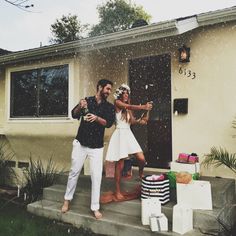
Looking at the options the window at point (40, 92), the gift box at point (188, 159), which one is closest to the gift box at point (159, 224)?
the gift box at point (188, 159)

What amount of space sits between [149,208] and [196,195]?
71 cm

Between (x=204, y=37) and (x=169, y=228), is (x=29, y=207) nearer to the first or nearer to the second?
(x=169, y=228)

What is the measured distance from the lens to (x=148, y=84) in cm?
704

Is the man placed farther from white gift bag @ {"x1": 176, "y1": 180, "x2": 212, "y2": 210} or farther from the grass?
white gift bag @ {"x1": 176, "y1": 180, "x2": 212, "y2": 210}

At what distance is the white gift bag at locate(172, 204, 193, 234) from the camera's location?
393cm

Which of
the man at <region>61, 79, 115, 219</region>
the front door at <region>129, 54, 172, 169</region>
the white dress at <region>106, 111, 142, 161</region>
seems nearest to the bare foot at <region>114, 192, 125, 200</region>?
the man at <region>61, 79, 115, 219</region>

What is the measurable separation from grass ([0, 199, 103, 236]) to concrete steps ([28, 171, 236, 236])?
0.12 metres

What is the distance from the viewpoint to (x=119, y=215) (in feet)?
15.5

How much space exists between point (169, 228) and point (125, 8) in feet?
100

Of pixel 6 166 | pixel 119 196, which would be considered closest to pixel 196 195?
pixel 119 196

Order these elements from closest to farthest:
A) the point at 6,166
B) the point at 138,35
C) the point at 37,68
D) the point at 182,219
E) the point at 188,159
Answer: the point at 182,219, the point at 188,159, the point at 138,35, the point at 37,68, the point at 6,166

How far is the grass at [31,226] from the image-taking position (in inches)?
182

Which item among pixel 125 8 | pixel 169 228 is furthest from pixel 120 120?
pixel 125 8

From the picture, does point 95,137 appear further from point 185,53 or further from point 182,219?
point 185,53
